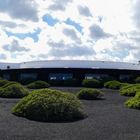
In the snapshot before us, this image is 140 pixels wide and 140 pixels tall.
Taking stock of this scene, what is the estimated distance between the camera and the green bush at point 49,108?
1559cm

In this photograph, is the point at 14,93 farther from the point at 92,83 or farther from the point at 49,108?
the point at 92,83

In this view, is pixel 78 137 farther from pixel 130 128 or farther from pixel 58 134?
pixel 130 128

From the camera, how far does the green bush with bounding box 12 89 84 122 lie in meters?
15.6

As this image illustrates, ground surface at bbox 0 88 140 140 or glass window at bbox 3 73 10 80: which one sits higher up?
glass window at bbox 3 73 10 80

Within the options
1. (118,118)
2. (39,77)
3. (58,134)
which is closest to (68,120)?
(118,118)

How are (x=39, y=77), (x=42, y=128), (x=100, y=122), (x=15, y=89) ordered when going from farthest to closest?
(x=39, y=77) → (x=15, y=89) → (x=100, y=122) → (x=42, y=128)

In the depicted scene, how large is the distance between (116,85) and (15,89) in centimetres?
1774

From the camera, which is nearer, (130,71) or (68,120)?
(68,120)

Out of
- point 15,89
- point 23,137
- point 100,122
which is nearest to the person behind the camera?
point 23,137

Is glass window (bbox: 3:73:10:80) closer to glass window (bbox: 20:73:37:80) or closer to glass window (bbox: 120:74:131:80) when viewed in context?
glass window (bbox: 20:73:37:80)

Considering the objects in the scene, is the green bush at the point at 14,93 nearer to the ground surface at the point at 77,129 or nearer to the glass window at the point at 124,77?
the ground surface at the point at 77,129

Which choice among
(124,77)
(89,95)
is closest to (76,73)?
(124,77)

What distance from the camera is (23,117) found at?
15.8 metres

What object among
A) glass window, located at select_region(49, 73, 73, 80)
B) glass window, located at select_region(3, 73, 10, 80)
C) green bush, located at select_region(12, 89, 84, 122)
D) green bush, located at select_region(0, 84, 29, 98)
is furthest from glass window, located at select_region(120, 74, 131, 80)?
green bush, located at select_region(12, 89, 84, 122)
